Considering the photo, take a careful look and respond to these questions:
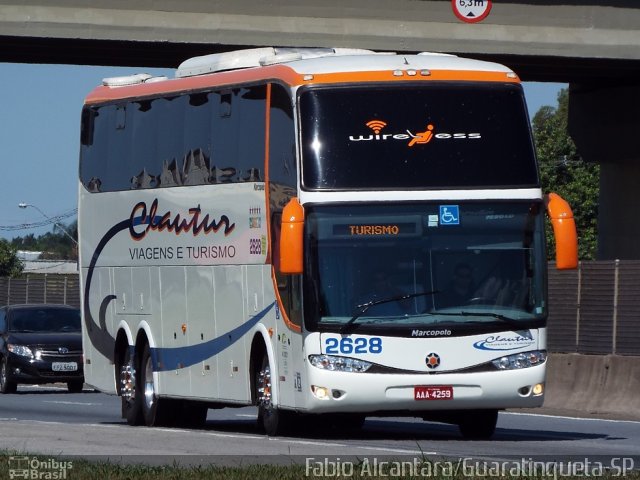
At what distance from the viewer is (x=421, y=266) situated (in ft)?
56.0

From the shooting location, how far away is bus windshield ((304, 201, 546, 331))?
17.0m

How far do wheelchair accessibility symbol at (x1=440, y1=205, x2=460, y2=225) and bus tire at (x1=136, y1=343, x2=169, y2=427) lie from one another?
18.3 ft

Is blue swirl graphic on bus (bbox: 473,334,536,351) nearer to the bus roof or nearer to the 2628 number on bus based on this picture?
the 2628 number on bus

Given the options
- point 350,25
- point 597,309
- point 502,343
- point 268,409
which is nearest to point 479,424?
point 502,343

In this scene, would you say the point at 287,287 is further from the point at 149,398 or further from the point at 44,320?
the point at 44,320

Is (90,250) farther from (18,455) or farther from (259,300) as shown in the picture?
(18,455)

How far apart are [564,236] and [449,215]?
45.2 inches

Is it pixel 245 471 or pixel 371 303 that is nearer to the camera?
pixel 245 471

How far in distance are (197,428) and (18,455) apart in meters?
7.22

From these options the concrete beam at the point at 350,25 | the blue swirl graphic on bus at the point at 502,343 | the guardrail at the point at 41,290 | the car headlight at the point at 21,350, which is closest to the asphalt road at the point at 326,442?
the blue swirl graphic on bus at the point at 502,343

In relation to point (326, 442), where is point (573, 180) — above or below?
above

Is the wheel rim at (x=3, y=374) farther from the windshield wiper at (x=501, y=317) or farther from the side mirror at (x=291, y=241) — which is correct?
the windshield wiper at (x=501, y=317)

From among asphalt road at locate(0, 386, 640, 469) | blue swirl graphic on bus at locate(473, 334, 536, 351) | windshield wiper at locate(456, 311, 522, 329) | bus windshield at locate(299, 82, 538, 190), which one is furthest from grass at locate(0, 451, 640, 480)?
bus windshield at locate(299, 82, 538, 190)

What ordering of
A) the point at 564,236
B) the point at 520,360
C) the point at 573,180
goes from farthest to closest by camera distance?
the point at 573,180 < the point at 520,360 < the point at 564,236
